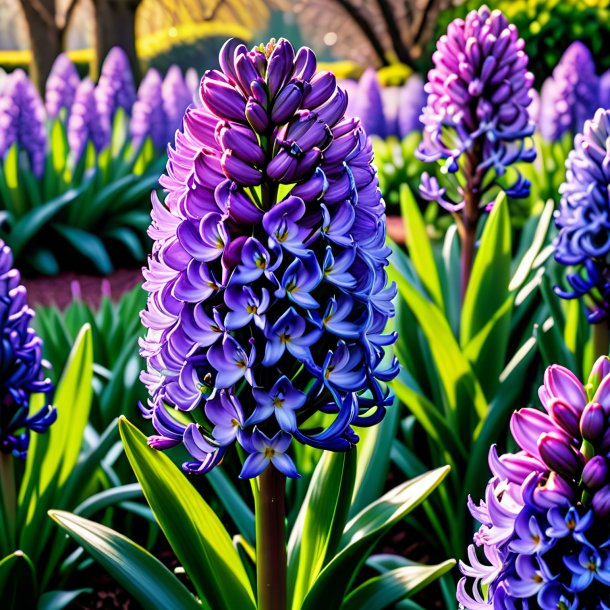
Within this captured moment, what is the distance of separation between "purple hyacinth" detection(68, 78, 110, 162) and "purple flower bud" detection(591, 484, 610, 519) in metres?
6.43

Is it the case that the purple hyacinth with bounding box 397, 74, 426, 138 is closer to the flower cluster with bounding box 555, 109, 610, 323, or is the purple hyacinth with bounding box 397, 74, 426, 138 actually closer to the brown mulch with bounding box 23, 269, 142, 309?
the brown mulch with bounding box 23, 269, 142, 309

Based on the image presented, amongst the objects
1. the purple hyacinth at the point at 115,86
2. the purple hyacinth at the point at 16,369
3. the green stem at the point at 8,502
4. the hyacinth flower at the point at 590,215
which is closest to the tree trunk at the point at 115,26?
the purple hyacinth at the point at 115,86

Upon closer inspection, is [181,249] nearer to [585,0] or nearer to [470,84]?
[470,84]

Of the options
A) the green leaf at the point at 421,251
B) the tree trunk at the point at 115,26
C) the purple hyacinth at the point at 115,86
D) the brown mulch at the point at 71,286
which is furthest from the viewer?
the tree trunk at the point at 115,26

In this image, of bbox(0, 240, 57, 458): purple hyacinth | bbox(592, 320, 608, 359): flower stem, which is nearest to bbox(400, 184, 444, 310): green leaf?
bbox(592, 320, 608, 359): flower stem

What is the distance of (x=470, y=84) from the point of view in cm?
312

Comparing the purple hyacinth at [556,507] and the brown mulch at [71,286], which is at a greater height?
the purple hyacinth at [556,507]

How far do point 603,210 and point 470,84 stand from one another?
76 cm

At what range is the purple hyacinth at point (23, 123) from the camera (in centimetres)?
672

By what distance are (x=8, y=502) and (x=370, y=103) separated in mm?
7431

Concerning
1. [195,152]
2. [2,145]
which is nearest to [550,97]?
[2,145]

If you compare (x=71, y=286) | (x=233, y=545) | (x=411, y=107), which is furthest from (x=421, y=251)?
(x=411, y=107)

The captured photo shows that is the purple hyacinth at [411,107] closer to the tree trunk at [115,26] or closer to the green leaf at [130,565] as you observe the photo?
the tree trunk at [115,26]

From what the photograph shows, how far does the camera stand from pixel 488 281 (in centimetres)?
308
